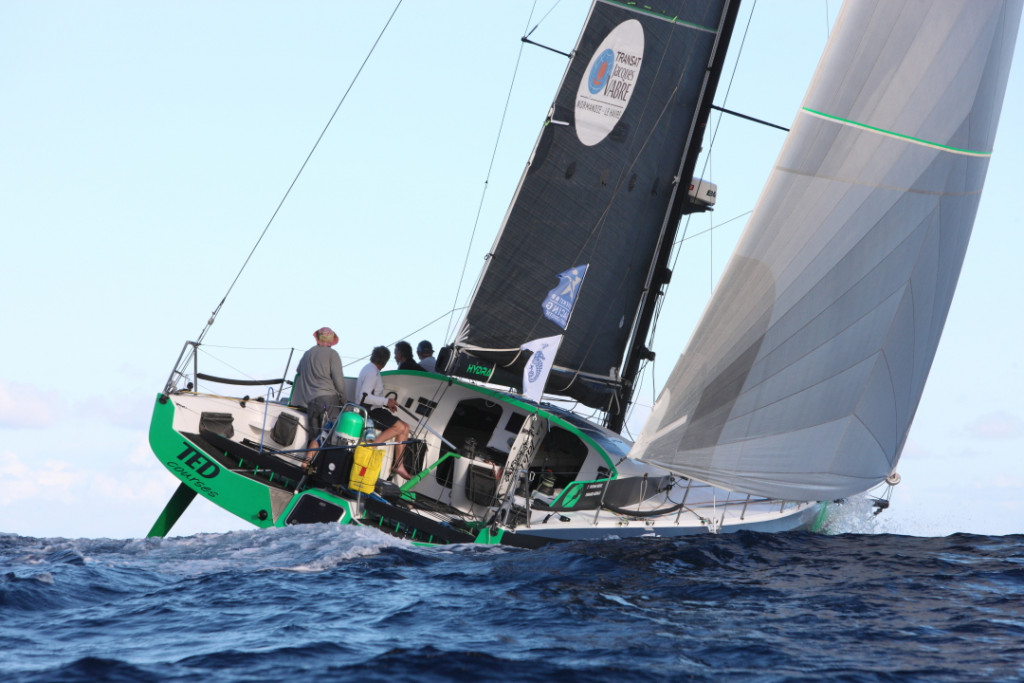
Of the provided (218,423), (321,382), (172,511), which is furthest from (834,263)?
A: (172,511)

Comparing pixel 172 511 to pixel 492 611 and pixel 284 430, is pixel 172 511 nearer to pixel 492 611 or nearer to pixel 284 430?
pixel 284 430

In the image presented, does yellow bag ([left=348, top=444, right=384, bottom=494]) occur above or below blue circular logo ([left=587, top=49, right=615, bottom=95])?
below

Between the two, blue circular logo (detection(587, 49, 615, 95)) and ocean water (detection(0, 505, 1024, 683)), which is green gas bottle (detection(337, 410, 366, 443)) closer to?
ocean water (detection(0, 505, 1024, 683))

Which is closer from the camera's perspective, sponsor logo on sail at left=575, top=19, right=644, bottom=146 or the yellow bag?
the yellow bag

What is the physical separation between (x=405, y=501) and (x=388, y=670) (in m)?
4.22

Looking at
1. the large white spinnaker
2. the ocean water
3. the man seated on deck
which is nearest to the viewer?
the ocean water

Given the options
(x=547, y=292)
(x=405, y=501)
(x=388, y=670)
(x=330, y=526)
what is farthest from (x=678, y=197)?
(x=388, y=670)

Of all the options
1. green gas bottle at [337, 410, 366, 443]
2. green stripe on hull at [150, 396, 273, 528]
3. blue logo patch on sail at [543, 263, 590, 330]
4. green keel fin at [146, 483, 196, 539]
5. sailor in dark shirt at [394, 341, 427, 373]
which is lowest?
green keel fin at [146, 483, 196, 539]

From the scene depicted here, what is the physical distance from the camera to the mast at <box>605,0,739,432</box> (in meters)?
11.5

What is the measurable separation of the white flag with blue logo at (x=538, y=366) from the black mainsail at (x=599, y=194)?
1347 millimetres

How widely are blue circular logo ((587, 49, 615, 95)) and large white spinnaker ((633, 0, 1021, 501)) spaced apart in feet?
11.7

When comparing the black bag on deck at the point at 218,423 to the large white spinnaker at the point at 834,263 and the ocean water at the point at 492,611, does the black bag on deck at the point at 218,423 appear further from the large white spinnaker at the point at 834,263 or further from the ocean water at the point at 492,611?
the large white spinnaker at the point at 834,263

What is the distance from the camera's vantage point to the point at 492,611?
20.3 feet

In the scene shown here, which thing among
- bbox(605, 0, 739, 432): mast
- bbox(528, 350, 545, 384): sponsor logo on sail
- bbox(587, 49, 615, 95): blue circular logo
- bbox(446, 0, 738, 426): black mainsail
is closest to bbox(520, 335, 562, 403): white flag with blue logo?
bbox(528, 350, 545, 384): sponsor logo on sail
